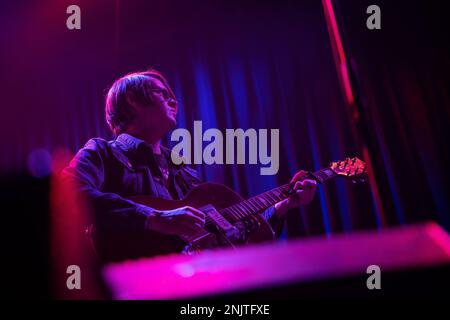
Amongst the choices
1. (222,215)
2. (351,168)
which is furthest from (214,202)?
(351,168)

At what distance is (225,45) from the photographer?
242 cm

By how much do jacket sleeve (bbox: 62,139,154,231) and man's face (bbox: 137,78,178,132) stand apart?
0.34m

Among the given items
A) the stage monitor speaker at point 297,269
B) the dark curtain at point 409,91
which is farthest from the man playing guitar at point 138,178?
the dark curtain at point 409,91

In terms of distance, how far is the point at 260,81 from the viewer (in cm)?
240

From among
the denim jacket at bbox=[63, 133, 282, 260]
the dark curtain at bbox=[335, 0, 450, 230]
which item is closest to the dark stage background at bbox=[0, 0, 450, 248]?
the dark curtain at bbox=[335, 0, 450, 230]

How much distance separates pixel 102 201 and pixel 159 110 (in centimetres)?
55

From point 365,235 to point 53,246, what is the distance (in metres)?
1.49

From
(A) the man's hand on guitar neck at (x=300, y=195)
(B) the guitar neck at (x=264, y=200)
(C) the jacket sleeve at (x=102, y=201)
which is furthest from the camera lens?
(A) the man's hand on guitar neck at (x=300, y=195)

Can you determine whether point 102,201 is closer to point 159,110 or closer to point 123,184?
point 123,184

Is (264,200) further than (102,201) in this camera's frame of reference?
Yes

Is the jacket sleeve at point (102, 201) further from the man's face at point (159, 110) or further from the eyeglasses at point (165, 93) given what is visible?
the eyeglasses at point (165, 93)

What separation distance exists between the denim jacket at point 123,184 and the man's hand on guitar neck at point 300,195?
70 mm

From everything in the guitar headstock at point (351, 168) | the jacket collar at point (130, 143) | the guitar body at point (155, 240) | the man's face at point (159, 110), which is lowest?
the guitar body at point (155, 240)

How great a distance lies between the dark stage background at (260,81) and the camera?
89.9 inches
